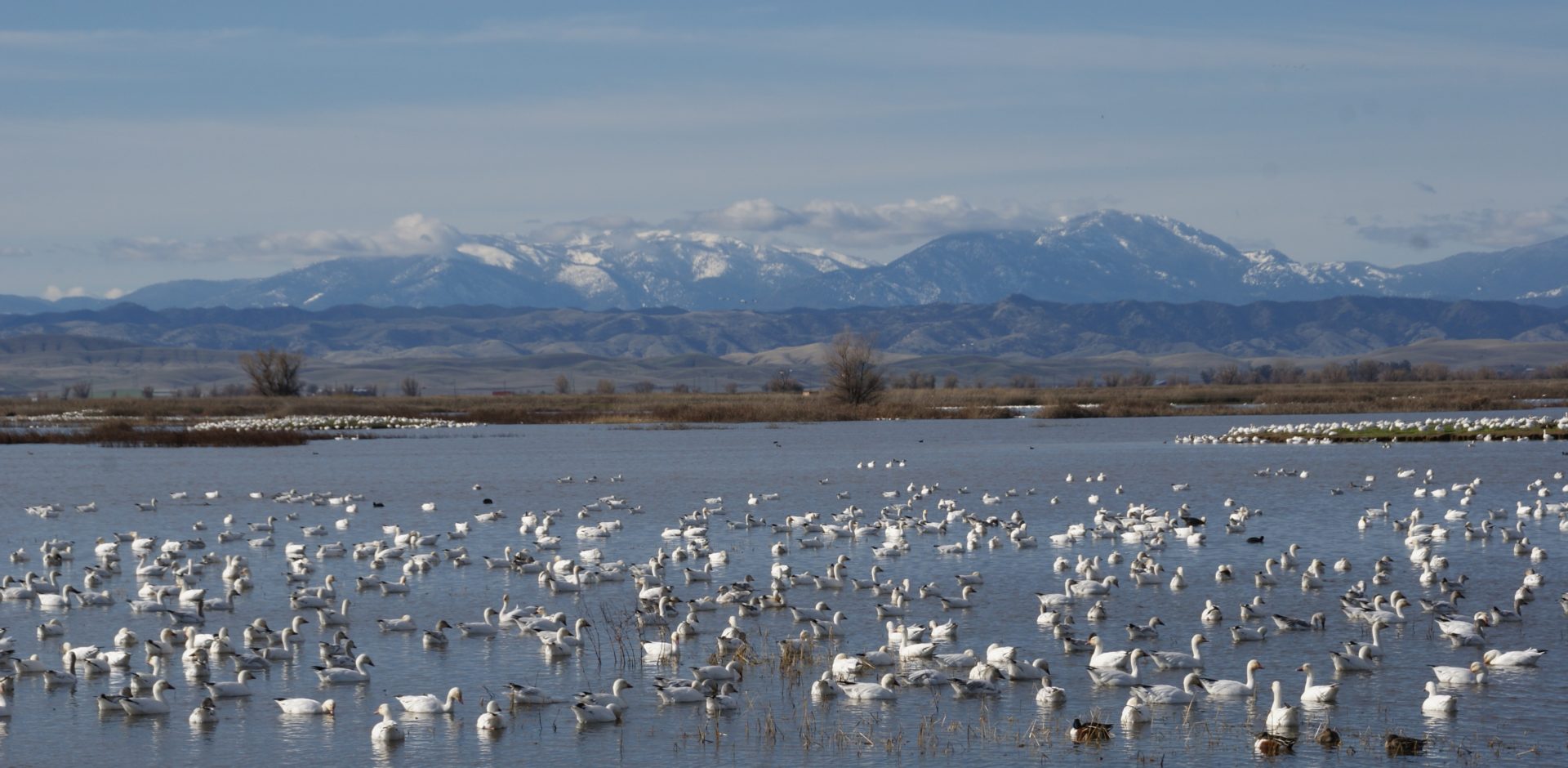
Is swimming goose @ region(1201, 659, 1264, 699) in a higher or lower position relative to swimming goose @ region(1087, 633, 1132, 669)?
lower

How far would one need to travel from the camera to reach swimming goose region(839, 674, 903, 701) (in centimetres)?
1650

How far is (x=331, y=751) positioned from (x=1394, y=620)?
502 inches

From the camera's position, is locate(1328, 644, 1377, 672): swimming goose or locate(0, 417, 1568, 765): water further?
locate(1328, 644, 1377, 672): swimming goose

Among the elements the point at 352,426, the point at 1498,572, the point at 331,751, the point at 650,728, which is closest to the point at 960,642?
the point at 650,728

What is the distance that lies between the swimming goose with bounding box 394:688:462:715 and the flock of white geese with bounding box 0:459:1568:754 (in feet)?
0.09

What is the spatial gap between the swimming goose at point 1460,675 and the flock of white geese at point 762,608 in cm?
2

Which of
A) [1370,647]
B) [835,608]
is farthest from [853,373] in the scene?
[1370,647]

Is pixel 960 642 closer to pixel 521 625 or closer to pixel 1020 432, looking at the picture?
pixel 521 625

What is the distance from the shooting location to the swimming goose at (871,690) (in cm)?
1650

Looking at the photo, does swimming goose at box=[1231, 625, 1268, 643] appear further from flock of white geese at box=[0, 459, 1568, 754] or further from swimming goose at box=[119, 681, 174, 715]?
swimming goose at box=[119, 681, 174, 715]

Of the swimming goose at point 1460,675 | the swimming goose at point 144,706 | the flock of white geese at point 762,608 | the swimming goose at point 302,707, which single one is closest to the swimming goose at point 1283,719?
the flock of white geese at point 762,608

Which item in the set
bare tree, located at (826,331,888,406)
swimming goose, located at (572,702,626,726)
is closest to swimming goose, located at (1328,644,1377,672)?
swimming goose, located at (572,702,626,726)

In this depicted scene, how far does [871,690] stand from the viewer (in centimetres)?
1652

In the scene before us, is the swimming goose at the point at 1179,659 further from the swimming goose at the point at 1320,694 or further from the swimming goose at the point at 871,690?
the swimming goose at the point at 871,690
